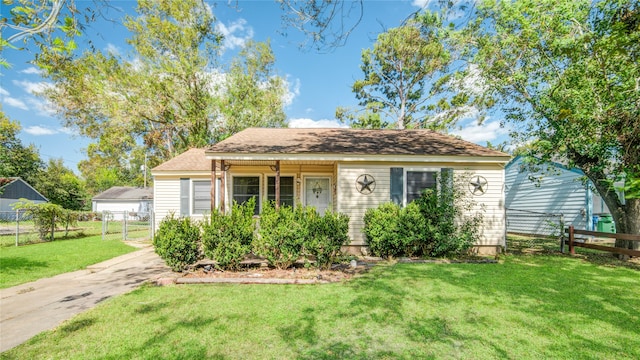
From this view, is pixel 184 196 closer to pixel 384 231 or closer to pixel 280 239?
pixel 280 239

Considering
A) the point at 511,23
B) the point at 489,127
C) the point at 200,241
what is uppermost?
the point at 511,23

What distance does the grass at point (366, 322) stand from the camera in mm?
3016

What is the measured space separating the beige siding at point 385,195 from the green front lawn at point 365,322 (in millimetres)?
2975

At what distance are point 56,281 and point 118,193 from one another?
120 ft

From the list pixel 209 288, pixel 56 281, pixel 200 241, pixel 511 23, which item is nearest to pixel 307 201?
pixel 200 241

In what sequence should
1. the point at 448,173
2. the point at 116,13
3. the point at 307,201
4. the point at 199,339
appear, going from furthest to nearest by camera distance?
the point at 307,201 < the point at 448,173 < the point at 116,13 < the point at 199,339

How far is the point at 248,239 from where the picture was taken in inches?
241

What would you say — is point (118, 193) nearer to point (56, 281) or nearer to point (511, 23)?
point (56, 281)

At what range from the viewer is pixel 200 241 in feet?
20.3

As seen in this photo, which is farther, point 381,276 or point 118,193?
point 118,193

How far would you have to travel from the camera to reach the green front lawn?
3014mm

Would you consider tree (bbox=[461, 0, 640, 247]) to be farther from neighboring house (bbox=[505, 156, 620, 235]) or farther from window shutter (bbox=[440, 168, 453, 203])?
window shutter (bbox=[440, 168, 453, 203])

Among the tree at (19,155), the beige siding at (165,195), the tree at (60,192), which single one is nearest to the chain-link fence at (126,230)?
the beige siding at (165,195)

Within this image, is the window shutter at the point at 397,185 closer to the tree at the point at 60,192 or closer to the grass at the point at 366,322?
the grass at the point at 366,322
